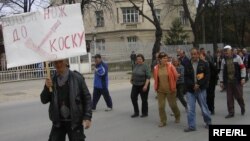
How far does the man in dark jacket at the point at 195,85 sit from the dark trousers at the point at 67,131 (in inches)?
174

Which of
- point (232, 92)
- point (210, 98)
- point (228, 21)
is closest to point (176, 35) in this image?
point (228, 21)

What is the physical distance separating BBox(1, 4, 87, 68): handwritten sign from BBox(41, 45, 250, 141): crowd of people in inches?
7.8

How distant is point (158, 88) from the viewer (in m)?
11.0

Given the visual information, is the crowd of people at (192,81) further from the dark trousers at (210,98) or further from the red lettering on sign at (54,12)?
the red lettering on sign at (54,12)

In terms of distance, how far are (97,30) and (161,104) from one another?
54543 mm

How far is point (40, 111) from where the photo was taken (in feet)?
47.8

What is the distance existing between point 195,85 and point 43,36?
483cm

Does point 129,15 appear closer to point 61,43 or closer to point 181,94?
point 181,94

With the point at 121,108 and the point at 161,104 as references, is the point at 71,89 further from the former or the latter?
the point at 121,108

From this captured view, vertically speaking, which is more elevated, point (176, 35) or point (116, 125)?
point (176, 35)

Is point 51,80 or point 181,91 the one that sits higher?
point 51,80

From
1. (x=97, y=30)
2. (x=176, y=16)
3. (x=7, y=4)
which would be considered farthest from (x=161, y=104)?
(x=176, y=16)

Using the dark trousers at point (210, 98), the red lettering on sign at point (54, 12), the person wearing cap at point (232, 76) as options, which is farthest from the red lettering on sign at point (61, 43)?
the dark trousers at point (210, 98)

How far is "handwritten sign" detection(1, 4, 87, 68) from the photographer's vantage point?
6.01m
